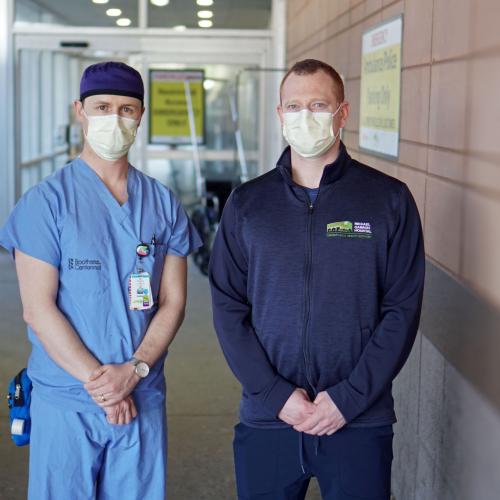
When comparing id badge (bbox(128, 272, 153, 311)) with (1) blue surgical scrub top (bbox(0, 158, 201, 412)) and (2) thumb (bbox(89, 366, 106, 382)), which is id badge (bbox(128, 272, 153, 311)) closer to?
(1) blue surgical scrub top (bbox(0, 158, 201, 412))

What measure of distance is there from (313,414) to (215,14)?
24.9 feet

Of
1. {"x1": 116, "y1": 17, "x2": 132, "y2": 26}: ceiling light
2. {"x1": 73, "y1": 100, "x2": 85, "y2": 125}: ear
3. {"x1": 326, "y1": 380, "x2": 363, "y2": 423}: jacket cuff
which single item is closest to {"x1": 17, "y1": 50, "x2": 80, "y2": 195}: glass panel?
{"x1": 116, "y1": 17, "x2": 132, "y2": 26}: ceiling light

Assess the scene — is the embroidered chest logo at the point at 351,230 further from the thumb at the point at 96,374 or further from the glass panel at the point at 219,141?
the glass panel at the point at 219,141

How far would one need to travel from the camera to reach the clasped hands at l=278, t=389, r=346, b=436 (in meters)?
2.14

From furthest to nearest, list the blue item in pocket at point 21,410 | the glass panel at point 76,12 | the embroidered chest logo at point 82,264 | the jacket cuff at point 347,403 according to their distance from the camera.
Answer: the glass panel at point 76,12 < the blue item in pocket at point 21,410 < the embroidered chest logo at point 82,264 < the jacket cuff at point 347,403

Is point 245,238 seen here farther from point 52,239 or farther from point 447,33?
point 447,33

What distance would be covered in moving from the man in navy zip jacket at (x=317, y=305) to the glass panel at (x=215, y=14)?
7185 mm

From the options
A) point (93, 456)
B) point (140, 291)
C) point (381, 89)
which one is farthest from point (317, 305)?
point (381, 89)

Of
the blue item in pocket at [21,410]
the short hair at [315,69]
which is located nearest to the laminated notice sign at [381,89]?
the short hair at [315,69]

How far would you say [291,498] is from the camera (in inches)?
90.4

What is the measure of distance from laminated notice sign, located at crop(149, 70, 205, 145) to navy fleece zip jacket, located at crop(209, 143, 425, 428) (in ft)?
23.9

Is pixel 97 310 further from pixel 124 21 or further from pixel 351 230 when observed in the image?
pixel 124 21

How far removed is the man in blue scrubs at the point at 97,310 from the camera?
2.24m

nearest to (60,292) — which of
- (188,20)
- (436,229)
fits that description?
(436,229)
